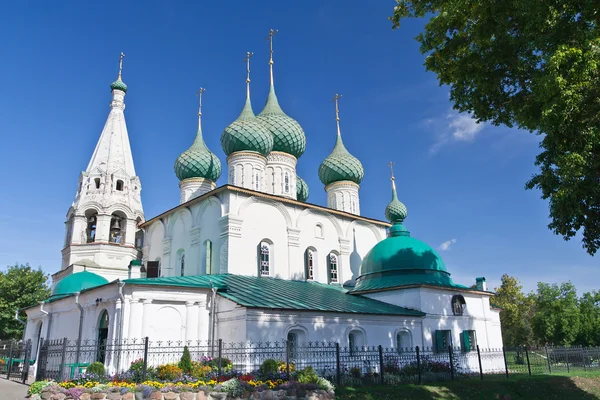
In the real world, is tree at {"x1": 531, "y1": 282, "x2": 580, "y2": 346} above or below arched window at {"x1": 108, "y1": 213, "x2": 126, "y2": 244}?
below

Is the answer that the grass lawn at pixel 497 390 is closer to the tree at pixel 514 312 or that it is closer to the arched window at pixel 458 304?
the arched window at pixel 458 304

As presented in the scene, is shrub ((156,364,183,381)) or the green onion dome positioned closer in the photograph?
shrub ((156,364,183,381))

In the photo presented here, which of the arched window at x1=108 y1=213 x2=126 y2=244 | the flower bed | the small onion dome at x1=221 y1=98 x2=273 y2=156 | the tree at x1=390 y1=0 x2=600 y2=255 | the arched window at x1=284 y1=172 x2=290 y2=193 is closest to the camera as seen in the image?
the tree at x1=390 y1=0 x2=600 y2=255

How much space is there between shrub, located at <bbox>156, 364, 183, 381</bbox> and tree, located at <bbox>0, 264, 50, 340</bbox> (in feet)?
60.1

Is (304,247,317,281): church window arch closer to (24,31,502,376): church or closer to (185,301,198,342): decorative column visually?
(24,31,502,376): church

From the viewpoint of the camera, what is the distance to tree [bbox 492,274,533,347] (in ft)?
118

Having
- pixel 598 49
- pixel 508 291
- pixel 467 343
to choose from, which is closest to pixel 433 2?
pixel 598 49

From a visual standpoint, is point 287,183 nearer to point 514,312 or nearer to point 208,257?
point 208,257

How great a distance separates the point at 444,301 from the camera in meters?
20.0

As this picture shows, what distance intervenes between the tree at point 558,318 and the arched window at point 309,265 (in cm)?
1702

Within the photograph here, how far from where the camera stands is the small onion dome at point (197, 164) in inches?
1013

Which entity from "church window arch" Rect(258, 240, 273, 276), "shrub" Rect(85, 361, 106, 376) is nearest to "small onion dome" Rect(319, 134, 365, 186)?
"church window arch" Rect(258, 240, 273, 276)

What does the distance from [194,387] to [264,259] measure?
33.7 feet

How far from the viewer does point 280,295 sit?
53.3 feet
